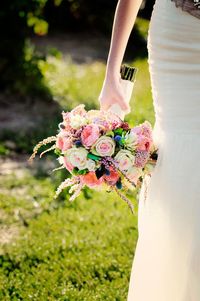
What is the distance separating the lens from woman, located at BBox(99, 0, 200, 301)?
7.71 feet

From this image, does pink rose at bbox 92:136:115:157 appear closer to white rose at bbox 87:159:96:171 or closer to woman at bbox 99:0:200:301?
white rose at bbox 87:159:96:171

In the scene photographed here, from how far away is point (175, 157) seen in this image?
2.41m

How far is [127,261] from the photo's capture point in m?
3.85

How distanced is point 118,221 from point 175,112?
6.77 feet

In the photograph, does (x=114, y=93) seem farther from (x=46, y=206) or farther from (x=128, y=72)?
(x=46, y=206)

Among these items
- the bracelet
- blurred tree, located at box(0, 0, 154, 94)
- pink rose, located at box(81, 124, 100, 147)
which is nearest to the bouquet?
pink rose, located at box(81, 124, 100, 147)

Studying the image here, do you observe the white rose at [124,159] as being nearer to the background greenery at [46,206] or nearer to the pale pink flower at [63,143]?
A: the pale pink flower at [63,143]

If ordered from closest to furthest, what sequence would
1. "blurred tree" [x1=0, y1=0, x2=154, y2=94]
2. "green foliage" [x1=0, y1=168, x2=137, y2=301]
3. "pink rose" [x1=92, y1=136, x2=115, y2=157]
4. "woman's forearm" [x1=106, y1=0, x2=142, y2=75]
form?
"pink rose" [x1=92, y1=136, x2=115, y2=157] → "woman's forearm" [x1=106, y1=0, x2=142, y2=75] → "green foliage" [x1=0, y1=168, x2=137, y2=301] → "blurred tree" [x1=0, y1=0, x2=154, y2=94]

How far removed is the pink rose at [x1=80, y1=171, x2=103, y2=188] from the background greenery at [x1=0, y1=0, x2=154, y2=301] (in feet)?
3.91

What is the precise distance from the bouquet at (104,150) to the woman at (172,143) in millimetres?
116

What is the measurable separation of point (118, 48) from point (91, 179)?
0.58 metres

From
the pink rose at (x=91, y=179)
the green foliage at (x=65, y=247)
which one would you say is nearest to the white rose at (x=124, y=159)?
the pink rose at (x=91, y=179)

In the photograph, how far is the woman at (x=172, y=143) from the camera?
2.35 meters

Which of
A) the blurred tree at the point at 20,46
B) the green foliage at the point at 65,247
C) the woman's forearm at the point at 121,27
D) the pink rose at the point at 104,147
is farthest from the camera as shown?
the blurred tree at the point at 20,46
